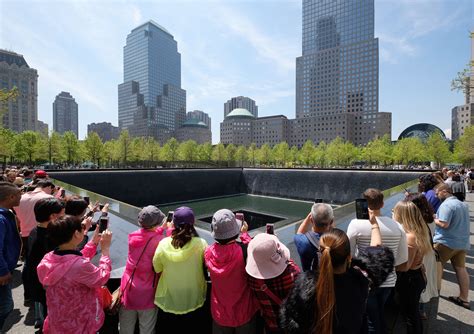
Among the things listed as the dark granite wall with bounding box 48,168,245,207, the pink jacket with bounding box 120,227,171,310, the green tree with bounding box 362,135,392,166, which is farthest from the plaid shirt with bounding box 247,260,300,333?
the green tree with bounding box 362,135,392,166

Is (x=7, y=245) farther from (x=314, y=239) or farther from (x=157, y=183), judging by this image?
(x=157, y=183)

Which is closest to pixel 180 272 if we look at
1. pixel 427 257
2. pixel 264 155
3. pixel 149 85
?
pixel 427 257

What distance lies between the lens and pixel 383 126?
326 ft

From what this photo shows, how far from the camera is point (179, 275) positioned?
2.35m

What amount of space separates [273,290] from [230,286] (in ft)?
1.21

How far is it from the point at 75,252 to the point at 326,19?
144491mm

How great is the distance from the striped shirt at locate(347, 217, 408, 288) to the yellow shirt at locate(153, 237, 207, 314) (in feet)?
4.97

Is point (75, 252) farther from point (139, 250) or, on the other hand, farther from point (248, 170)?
point (248, 170)

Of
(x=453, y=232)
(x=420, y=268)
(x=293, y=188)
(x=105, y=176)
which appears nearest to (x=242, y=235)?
(x=420, y=268)

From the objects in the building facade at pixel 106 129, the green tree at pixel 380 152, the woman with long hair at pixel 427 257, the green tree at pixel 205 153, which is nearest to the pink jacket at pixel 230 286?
the woman with long hair at pixel 427 257

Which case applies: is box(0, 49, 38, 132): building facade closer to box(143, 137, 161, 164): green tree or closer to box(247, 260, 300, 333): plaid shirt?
box(143, 137, 161, 164): green tree

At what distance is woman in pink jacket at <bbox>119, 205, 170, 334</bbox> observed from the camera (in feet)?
7.96

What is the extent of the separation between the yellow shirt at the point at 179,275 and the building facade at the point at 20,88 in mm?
112173

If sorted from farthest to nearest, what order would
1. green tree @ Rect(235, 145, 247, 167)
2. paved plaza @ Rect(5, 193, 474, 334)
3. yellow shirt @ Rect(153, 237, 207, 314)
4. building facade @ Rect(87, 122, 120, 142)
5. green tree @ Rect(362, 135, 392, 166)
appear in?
1. building facade @ Rect(87, 122, 120, 142)
2. green tree @ Rect(235, 145, 247, 167)
3. green tree @ Rect(362, 135, 392, 166)
4. paved plaza @ Rect(5, 193, 474, 334)
5. yellow shirt @ Rect(153, 237, 207, 314)
